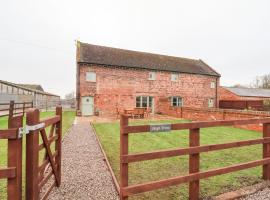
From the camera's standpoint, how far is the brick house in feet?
67.3

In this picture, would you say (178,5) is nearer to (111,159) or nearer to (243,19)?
(243,19)

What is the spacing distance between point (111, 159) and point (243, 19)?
22331 millimetres

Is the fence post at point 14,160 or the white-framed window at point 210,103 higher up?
the white-framed window at point 210,103

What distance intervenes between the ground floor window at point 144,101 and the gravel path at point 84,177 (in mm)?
16290

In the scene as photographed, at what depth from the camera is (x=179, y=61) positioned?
28.6 meters

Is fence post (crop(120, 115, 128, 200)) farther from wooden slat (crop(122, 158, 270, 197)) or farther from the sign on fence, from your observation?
the sign on fence

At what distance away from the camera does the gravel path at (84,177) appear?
134 inches

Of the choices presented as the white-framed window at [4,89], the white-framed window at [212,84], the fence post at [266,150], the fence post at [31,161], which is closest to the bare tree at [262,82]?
the white-framed window at [212,84]

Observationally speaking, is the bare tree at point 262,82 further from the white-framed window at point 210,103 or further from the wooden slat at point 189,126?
the wooden slat at point 189,126

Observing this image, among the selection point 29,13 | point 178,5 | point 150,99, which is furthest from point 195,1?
point 29,13

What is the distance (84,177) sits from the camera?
424 cm

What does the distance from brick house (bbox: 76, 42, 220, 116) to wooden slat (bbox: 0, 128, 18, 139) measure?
730 inches

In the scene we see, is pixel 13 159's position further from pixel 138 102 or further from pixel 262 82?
pixel 262 82

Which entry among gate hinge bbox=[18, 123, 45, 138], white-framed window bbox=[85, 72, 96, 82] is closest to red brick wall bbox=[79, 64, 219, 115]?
white-framed window bbox=[85, 72, 96, 82]
